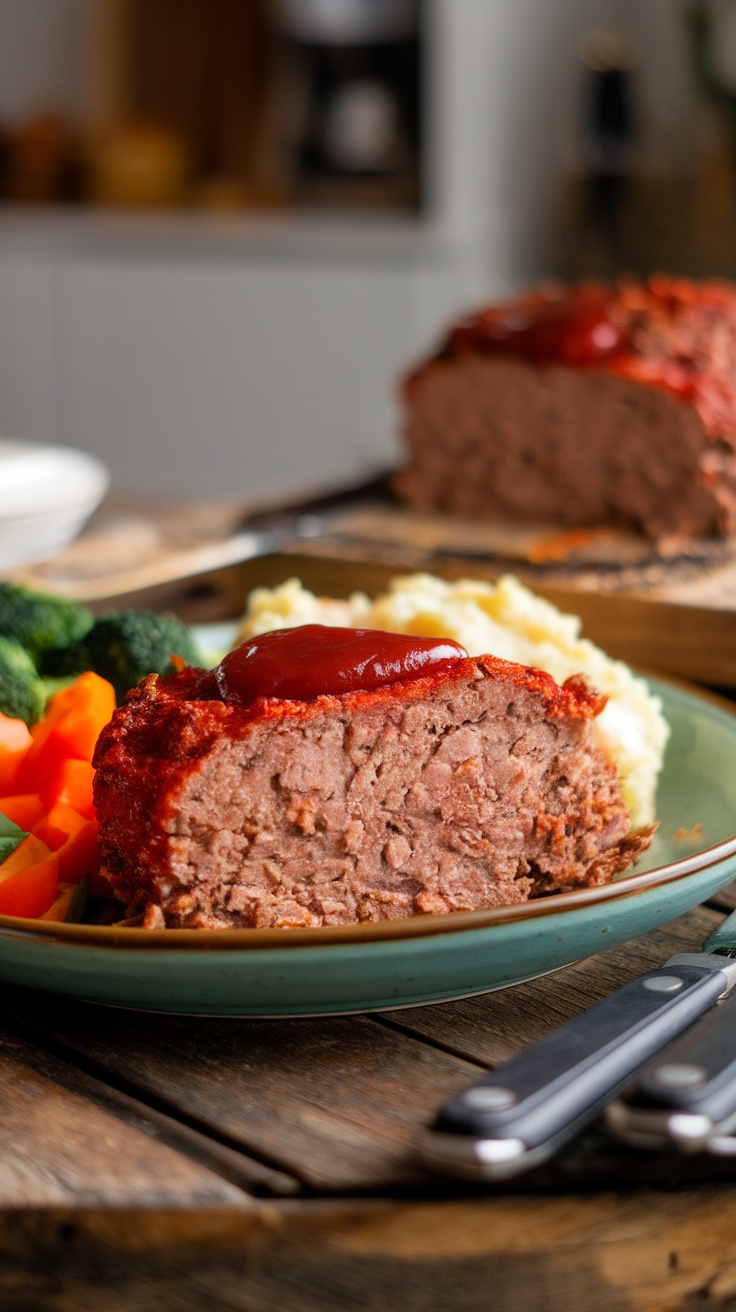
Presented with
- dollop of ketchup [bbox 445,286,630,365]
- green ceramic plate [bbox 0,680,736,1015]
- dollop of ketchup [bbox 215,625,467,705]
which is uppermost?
dollop of ketchup [bbox 445,286,630,365]

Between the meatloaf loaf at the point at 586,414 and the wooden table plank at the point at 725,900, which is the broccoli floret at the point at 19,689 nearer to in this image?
the wooden table plank at the point at 725,900

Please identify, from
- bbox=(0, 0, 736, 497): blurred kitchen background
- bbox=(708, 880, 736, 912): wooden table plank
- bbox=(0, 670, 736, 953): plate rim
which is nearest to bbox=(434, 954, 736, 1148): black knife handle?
bbox=(0, 670, 736, 953): plate rim

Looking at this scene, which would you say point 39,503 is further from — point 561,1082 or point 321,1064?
point 561,1082

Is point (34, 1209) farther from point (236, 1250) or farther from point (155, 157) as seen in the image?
point (155, 157)

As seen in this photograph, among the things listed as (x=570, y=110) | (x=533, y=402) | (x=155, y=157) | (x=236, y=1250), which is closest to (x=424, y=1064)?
(x=236, y=1250)

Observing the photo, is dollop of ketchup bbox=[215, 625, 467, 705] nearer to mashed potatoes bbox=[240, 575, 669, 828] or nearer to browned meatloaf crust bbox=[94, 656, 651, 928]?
browned meatloaf crust bbox=[94, 656, 651, 928]
